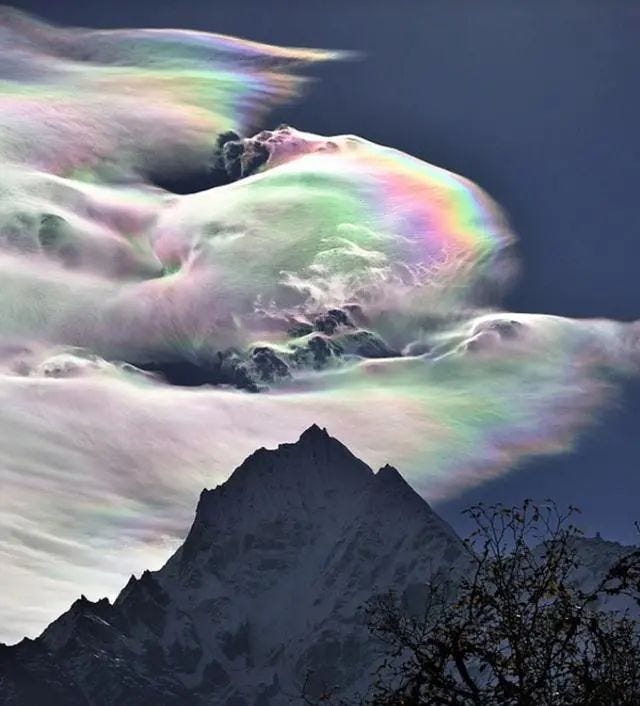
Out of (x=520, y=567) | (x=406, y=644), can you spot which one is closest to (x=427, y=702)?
(x=406, y=644)

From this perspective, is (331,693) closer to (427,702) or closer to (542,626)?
(427,702)

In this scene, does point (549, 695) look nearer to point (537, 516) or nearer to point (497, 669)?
point (497, 669)

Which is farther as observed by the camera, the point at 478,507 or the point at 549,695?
the point at 478,507

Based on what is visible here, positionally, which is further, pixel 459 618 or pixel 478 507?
pixel 478 507

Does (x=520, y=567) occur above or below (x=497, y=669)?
above

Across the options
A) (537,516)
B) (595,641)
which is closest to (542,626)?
(595,641)

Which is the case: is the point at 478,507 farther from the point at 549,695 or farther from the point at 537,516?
the point at 549,695

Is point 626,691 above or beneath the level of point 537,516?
beneath

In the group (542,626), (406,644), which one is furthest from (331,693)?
(542,626)
